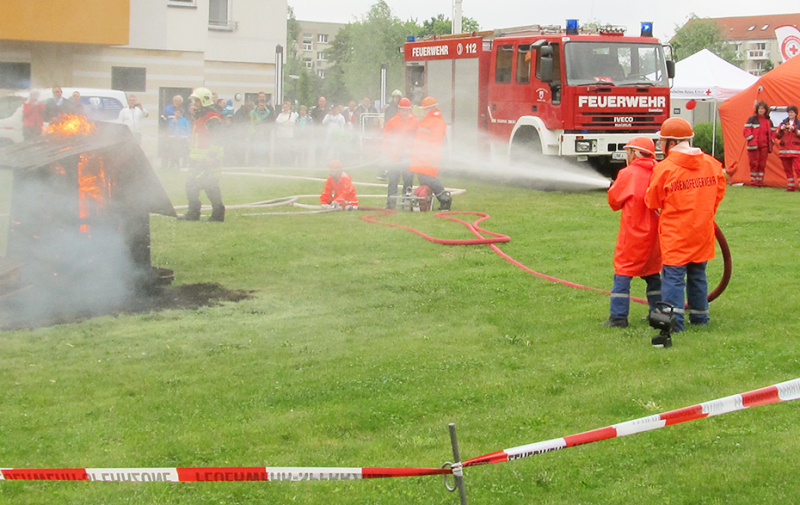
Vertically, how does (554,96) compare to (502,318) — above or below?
above

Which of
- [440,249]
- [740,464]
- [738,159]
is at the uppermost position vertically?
[738,159]

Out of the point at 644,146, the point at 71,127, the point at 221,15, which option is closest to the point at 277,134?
the point at 221,15

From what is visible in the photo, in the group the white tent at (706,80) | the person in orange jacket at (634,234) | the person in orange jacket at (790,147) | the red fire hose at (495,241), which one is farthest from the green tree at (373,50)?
the person in orange jacket at (634,234)

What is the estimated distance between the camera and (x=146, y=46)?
28078mm

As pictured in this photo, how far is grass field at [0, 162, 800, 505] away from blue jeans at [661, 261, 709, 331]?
0.67 ft

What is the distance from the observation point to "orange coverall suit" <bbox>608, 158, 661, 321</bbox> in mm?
7242

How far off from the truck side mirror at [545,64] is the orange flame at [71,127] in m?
9.99

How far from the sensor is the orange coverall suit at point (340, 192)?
1414cm

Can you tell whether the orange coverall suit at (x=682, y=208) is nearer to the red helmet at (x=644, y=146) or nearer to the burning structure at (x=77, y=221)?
the red helmet at (x=644, y=146)

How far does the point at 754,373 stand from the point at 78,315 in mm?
5456

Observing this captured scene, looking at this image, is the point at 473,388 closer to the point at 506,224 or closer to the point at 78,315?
the point at 78,315

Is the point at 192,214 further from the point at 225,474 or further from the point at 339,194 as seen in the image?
the point at 225,474

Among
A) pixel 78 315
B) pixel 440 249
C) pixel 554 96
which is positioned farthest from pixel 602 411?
pixel 554 96

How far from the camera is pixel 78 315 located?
7.86 metres
